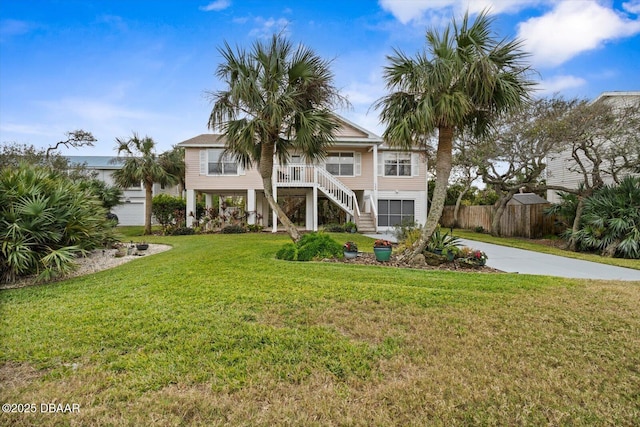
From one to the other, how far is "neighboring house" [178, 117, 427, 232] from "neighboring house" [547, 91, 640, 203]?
743 centimetres

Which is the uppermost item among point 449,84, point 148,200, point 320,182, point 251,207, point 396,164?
point 396,164

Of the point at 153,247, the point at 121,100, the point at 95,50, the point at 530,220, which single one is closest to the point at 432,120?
the point at 95,50

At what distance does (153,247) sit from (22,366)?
10.3m

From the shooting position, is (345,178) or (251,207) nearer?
(251,207)

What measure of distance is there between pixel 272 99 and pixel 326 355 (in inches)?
302

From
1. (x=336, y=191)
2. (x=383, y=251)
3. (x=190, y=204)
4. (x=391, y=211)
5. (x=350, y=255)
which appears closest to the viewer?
(x=383, y=251)

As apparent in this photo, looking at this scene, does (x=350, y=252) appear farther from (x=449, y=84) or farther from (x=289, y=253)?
(x=449, y=84)

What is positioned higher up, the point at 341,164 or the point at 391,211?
the point at 341,164

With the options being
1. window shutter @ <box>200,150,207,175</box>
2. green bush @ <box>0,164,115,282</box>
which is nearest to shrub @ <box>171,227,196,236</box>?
window shutter @ <box>200,150,207,175</box>

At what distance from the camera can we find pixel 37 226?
691 cm

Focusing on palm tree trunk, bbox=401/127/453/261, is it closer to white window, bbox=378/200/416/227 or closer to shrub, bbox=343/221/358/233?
shrub, bbox=343/221/358/233

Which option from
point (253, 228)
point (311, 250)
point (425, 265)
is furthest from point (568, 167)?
point (253, 228)

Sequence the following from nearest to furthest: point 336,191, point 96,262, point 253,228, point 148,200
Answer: point 96,262, point 148,200, point 253,228, point 336,191

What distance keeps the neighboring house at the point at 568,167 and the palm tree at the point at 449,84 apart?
384 inches
